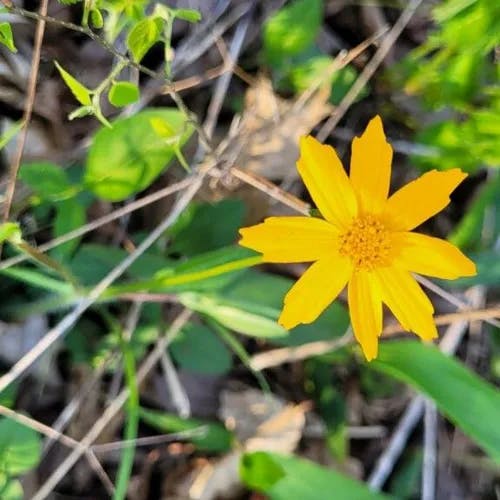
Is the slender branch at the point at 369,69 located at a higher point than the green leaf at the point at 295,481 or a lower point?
higher

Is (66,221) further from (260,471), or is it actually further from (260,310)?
(260,471)

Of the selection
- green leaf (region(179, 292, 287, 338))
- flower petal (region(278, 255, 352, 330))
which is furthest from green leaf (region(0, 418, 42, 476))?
flower petal (region(278, 255, 352, 330))

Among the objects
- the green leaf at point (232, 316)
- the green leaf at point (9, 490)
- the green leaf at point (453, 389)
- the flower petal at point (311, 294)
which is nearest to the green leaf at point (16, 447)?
the green leaf at point (9, 490)

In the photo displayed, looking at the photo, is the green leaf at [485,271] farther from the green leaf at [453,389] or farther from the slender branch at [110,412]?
the slender branch at [110,412]

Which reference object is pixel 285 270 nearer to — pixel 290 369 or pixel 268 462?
pixel 290 369

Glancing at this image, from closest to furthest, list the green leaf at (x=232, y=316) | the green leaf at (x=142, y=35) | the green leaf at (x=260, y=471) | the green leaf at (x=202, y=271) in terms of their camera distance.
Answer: the green leaf at (x=142, y=35)
the green leaf at (x=202, y=271)
the green leaf at (x=232, y=316)
the green leaf at (x=260, y=471)

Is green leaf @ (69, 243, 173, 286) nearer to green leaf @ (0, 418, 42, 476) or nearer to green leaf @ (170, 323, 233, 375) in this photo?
green leaf @ (170, 323, 233, 375)
